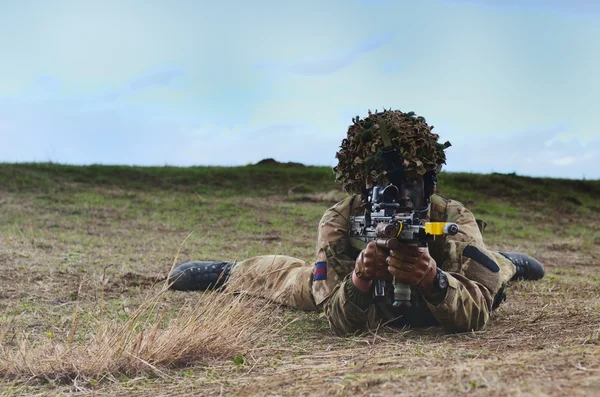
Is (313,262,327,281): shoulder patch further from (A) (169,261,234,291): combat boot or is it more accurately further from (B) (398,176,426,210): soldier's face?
(A) (169,261,234,291): combat boot

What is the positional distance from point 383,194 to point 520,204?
44.6 feet

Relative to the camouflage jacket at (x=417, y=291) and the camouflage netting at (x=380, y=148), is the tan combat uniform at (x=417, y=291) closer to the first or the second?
the camouflage jacket at (x=417, y=291)

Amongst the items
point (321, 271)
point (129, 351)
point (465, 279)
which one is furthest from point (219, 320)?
point (465, 279)

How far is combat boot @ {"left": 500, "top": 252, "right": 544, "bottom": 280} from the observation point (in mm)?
7160

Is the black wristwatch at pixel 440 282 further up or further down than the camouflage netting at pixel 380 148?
further down

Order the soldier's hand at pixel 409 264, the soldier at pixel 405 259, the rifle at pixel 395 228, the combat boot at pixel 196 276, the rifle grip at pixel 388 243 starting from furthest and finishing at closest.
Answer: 1. the combat boot at pixel 196 276
2. the soldier at pixel 405 259
3. the soldier's hand at pixel 409 264
4. the rifle grip at pixel 388 243
5. the rifle at pixel 395 228

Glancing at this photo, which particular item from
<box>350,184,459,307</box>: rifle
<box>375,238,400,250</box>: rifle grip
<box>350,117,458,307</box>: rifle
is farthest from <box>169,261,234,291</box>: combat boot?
<box>375,238,400,250</box>: rifle grip

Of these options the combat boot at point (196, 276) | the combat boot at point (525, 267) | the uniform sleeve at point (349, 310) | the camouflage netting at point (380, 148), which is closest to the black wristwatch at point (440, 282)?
the uniform sleeve at point (349, 310)

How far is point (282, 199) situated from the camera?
15.7 metres

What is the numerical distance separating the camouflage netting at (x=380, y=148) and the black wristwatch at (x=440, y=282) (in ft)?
A: 2.24

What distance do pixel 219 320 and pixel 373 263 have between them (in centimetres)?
103

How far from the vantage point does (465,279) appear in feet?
14.6

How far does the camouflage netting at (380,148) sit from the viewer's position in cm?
443

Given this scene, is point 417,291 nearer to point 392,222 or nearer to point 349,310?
point 349,310
